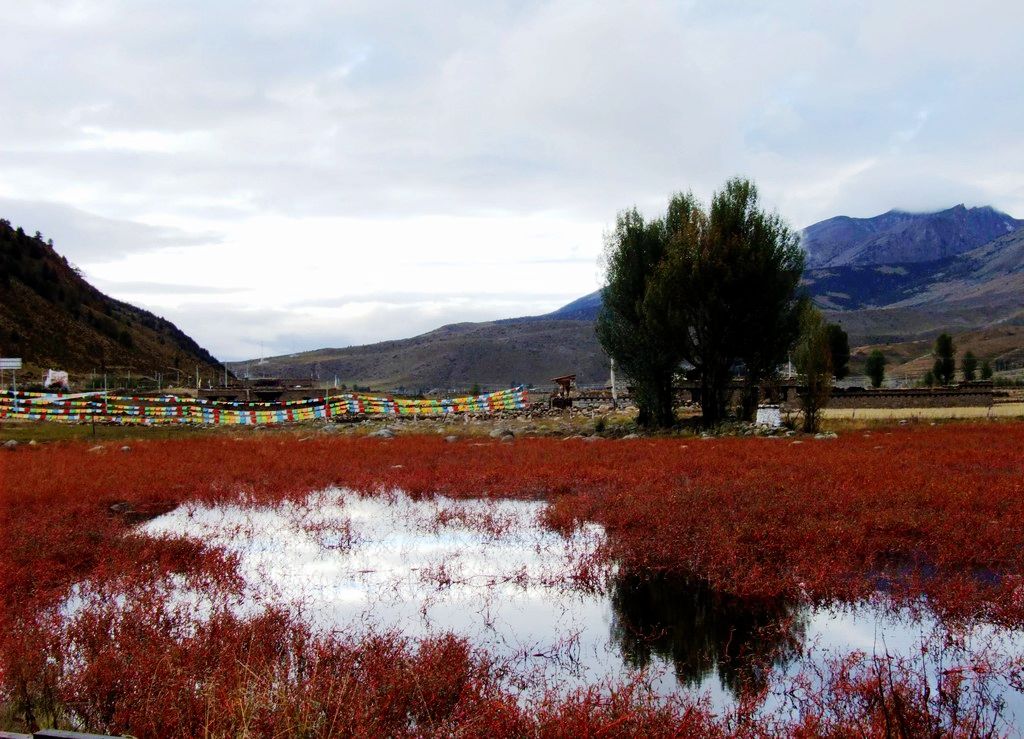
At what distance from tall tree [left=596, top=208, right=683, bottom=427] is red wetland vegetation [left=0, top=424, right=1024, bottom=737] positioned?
1064 centimetres

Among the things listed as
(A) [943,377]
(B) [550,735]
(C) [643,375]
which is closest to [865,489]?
(B) [550,735]

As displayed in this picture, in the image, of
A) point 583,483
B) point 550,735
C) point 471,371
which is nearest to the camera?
point 550,735

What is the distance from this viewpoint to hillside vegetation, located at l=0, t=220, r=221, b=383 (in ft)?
219

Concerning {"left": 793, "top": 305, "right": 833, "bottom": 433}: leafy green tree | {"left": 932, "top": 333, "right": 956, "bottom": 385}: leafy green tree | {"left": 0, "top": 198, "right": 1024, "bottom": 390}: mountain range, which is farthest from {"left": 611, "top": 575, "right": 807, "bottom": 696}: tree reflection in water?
{"left": 932, "top": 333, "right": 956, "bottom": 385}: leafy green tree

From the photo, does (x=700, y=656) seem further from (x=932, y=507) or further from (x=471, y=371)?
(x=471, y=371)

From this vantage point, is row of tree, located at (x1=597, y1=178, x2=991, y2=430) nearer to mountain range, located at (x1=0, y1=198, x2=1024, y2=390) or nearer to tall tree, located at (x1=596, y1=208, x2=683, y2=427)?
tall tree, located at (x1=596, y1=208, x2=683, y2=427)

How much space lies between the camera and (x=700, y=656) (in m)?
6.96

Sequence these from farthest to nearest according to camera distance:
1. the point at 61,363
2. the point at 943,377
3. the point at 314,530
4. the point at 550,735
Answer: the point at 61,363, the point at 943,377, the point at 314,530, the point at 550,735

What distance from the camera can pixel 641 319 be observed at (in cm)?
3008

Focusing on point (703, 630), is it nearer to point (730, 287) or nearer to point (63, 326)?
point (730, 287)

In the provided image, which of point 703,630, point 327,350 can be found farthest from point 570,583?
point 327,350

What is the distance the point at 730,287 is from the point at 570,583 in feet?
67.3

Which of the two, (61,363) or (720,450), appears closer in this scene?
(720,450)

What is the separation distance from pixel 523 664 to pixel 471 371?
11723 centimetres
